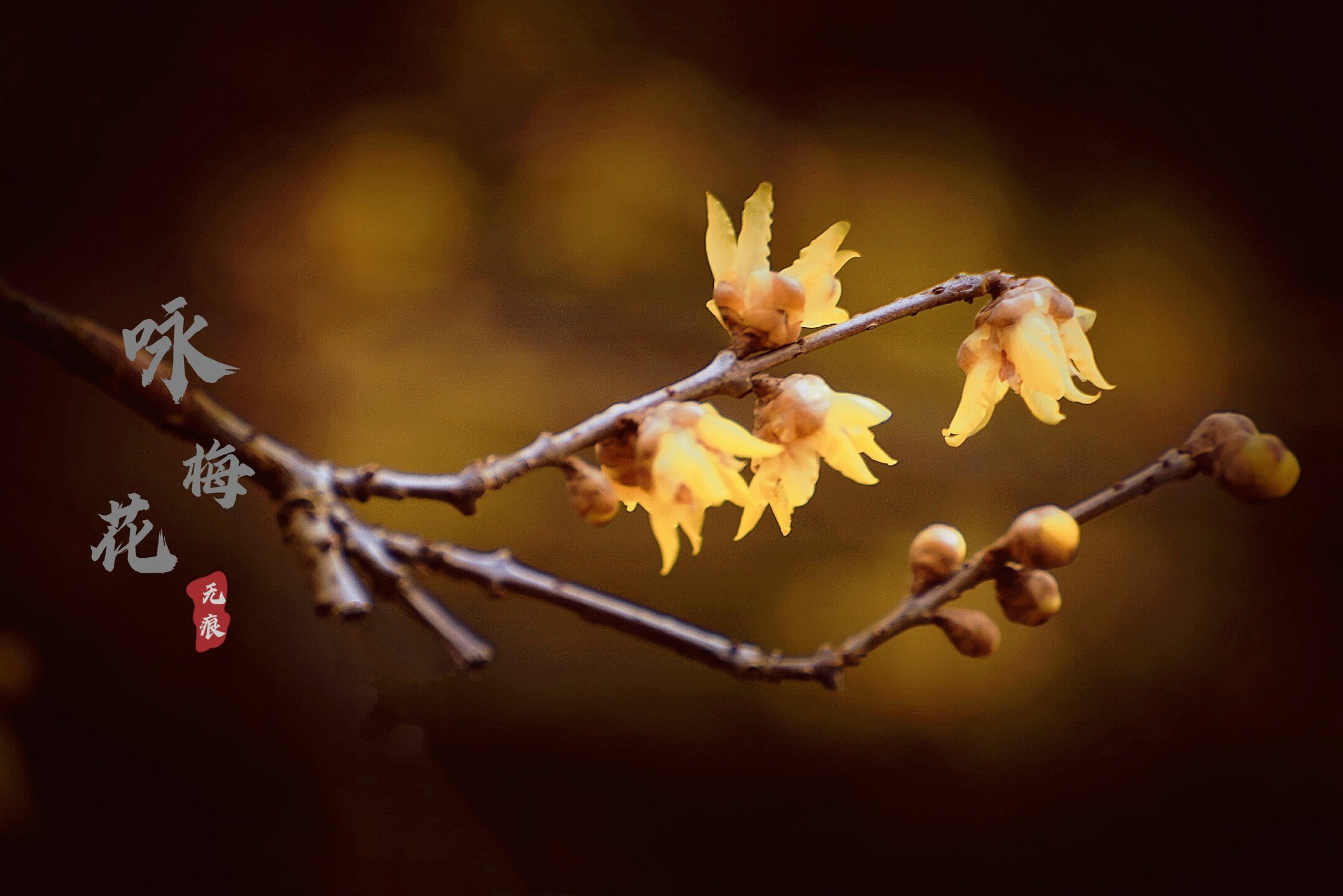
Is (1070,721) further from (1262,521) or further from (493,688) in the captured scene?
(493,688)

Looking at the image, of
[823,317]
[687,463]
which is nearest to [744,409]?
[823,317]

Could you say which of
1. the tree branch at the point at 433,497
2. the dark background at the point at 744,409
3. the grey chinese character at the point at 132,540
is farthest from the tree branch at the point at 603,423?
the dark background at the point at 744,409

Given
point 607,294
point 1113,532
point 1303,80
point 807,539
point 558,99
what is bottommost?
point 1113,532

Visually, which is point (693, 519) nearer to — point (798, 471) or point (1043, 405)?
point (798, 471)

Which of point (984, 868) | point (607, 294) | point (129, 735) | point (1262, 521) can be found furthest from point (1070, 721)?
point (129, 735)

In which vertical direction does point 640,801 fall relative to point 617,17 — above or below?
below

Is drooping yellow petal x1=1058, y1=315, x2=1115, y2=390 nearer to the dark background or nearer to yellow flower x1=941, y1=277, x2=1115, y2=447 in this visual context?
yellow flower x1=941, y1=277, x2=1115, y2=447

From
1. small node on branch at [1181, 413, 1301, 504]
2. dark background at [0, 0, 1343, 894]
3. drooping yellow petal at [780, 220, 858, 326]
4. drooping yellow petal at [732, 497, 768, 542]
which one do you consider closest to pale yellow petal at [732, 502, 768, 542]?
drooping yellow petal at [732, 497, 768, 542]

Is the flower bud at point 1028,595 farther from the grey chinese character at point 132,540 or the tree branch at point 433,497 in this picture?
the grey chinese character at point 132,540
